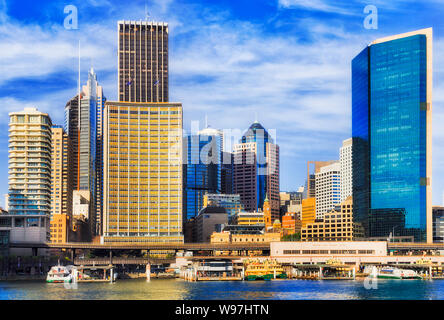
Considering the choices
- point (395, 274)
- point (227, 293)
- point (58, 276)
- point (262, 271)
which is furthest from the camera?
point (395, 274)

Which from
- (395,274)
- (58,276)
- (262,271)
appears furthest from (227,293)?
(395,274)

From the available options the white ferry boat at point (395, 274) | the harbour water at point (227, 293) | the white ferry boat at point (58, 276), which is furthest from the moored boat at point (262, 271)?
the white ferry boat at point (58, 276)

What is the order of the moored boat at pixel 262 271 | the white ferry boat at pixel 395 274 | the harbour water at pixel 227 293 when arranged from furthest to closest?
the white ferry boat at pixel 395 274 → the moored boat at pixel 262 271 → the harbour water at pixel 227 293

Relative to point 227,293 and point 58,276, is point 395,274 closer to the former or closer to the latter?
point 227,293

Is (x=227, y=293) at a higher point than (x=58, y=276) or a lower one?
higher

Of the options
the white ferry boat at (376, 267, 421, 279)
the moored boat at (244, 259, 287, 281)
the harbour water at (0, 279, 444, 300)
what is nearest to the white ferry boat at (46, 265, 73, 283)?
the harbour water at (0, 279, 444, 300)

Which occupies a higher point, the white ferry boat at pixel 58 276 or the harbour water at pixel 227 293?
the harbour water at pixel 227 293

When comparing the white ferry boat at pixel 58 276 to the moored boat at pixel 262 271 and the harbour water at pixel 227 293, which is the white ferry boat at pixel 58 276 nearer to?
the harbour water at pixel 227 293

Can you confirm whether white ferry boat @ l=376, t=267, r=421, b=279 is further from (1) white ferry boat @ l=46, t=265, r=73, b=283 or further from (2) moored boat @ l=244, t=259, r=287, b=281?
(1) white ferry boat @ l=46, t=265, r=73, b=283

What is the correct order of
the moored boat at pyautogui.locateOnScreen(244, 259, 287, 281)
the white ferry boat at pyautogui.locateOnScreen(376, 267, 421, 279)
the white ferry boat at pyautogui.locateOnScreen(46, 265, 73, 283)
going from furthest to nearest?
the white ferry boat at pyautogui.locateOnScreen(376, 267, 421, 279) < the moored boat at pyautogui.locateOnScreen(244, 259, 287, 281) < the white ferry boat at pyautogui.locateOnScreen(46, 265, 73, 283)

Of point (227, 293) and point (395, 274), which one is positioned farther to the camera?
point (395, 274)

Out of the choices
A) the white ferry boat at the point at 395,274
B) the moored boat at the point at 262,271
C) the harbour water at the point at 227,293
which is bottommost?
the white ferry boat at the point at 395,274

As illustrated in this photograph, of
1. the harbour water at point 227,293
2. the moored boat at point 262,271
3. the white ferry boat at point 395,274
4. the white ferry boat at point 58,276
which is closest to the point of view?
the harbour water at point 227,293
